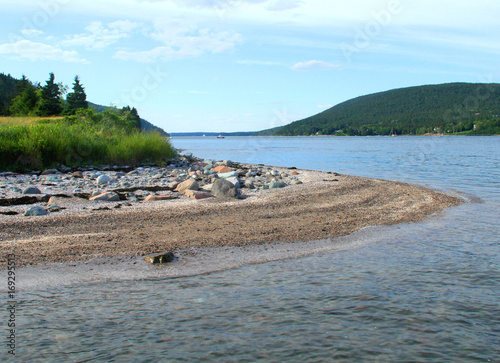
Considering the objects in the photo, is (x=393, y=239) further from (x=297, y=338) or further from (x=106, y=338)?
(x=106, y=338)

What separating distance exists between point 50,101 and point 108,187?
3984 cm

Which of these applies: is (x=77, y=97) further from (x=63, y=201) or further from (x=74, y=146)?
(x=63, y=201)

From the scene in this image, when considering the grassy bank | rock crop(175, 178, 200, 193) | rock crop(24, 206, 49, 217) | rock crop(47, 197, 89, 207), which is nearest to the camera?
rock crop(24, 206, 49, 217)

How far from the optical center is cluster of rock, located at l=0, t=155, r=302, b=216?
482 inches

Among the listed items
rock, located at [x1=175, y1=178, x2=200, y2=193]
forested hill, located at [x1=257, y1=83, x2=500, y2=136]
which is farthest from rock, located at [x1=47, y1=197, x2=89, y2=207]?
forested hill, located at [x1=257, y1=83, x2=500, y2=136]

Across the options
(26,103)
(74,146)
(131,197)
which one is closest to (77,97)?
(26,103)

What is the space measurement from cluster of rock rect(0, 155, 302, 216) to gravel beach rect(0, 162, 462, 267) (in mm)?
139

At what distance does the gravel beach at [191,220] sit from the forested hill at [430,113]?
14832 cm

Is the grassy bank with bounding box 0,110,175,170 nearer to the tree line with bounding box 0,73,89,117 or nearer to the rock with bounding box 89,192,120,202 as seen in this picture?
the rock with bounding box 89,192,120,202

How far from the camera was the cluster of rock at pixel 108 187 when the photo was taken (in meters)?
12.2

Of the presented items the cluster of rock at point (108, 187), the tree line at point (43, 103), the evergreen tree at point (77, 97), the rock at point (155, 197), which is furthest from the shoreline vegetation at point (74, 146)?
the evergreen tree at point (77, 97)

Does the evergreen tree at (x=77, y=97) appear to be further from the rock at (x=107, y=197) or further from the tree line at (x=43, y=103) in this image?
the rock at (x=107, y=197)

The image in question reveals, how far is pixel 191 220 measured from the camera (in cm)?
1021

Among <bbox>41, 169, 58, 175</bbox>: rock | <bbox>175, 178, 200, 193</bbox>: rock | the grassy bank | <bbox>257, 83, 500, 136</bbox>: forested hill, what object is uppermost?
<bbox>257, 83, 500, 136</bbox>: forested hill
